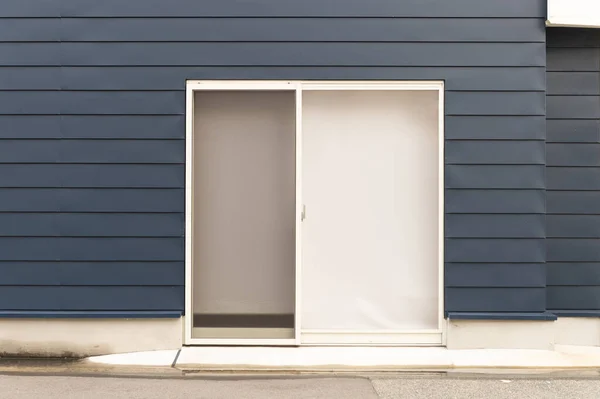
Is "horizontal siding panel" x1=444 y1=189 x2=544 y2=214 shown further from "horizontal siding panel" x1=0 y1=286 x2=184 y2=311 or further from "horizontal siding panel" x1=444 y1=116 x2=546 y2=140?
"horizontal siding panel" x1=0 y1=286 x2=184 y2=311

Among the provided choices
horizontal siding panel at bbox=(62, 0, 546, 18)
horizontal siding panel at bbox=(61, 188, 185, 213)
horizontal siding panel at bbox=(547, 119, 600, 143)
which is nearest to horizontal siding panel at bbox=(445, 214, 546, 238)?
horizontal siding panel at bbox=(547, 119, 600, 143)

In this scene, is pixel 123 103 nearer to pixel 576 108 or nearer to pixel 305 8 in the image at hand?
pixel 305 8

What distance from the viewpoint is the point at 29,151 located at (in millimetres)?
6883

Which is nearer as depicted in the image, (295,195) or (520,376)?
(520,376)

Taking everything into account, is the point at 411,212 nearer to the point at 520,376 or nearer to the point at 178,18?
the point at 520,376

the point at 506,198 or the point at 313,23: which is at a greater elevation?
the point at 313,23

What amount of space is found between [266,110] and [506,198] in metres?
2.34

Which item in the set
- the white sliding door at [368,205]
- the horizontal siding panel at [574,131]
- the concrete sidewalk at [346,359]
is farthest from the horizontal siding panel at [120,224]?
the horizontal siding panel at [574,131]

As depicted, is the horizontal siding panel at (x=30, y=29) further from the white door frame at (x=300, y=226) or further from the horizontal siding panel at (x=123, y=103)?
the white door frame at (x=300, y=226)

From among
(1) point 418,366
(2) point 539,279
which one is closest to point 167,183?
(1) point 418,366

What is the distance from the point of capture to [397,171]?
7059 mm

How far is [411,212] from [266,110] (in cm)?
165

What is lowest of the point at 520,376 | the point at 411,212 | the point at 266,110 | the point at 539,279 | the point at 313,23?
the point at 520,376

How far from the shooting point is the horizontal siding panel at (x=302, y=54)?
22.5 ft
